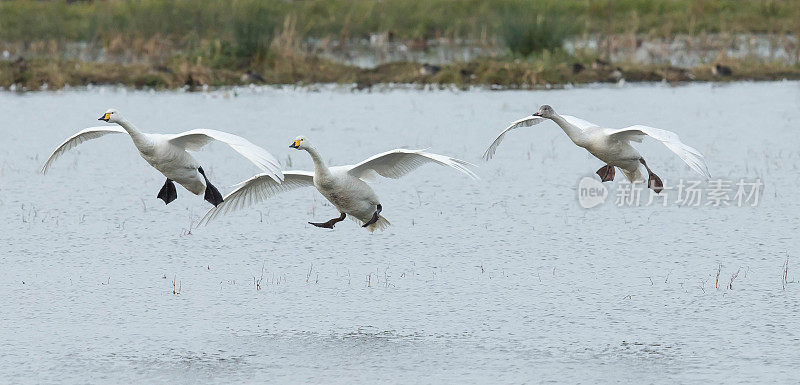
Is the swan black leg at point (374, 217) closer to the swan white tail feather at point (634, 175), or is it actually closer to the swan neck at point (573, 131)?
the swan neck at point (573, 131)

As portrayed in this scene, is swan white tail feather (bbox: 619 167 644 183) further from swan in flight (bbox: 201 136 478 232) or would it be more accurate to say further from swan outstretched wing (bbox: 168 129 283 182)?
swan outstretched wing (bbox: 168 129 283 182)

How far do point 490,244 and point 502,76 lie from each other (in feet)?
57.9

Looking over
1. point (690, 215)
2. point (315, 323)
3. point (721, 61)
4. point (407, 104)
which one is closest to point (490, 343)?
point (315, 323)

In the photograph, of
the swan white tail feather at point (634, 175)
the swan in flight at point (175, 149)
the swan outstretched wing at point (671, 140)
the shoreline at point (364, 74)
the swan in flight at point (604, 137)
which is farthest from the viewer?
the shoreline at point (364, 74)

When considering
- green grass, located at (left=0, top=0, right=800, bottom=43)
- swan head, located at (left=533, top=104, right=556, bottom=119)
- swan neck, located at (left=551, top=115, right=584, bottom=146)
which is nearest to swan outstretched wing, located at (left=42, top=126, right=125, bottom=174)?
swan head, located at (left=533, top=104, right=556, bottom=119)

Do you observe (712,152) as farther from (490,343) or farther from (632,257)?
(490,343)

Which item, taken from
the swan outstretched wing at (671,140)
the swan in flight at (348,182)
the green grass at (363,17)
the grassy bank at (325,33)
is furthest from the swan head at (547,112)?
the green grass at (363,17)

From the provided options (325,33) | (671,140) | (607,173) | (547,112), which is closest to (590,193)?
(607,173)

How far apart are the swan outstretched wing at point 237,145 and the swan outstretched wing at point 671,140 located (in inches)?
120

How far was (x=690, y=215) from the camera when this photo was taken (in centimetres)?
1609

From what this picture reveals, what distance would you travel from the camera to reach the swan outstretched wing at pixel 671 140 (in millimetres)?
9836

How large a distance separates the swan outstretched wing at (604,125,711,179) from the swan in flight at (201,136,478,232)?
1.50 metres

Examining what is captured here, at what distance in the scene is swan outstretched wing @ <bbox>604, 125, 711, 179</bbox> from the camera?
9836 millimetres

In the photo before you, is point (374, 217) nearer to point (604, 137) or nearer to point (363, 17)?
point (604, 137)
